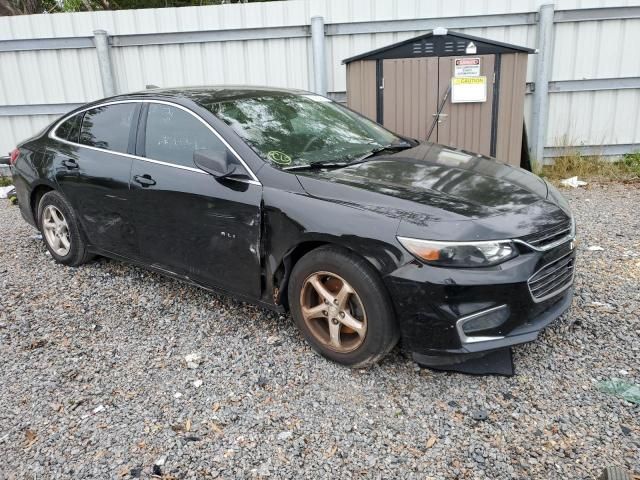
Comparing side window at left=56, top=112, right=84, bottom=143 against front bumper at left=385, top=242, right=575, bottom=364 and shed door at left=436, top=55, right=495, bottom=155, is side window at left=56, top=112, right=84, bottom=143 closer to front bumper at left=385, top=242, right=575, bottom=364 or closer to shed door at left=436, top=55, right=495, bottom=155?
front bumper at left=385, top=242, right=575, bottom=364

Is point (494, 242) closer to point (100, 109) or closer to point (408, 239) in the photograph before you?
point (408, 239)

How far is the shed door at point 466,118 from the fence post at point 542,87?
4.35ft

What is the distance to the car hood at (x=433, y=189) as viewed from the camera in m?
2.70

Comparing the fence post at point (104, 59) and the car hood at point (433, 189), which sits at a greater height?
the fence post at point (104, 59)

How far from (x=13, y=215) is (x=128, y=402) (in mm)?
4965

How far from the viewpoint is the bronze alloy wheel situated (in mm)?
2857

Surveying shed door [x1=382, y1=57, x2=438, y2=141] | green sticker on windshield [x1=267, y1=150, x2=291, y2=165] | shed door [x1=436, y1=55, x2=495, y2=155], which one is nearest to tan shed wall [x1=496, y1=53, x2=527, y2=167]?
shed door [x1=436, y1=55, x2=495, y2=155]

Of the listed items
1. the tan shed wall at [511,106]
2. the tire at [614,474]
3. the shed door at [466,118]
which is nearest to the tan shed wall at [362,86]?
the shed door at [466,118]

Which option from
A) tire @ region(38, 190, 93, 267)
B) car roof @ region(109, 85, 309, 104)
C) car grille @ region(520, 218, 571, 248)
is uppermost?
car roof @ region(109, 85, 309, 104)

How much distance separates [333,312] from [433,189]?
2.86 feet

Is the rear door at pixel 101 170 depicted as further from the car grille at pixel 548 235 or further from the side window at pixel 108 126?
the car grille at pixel 548 235

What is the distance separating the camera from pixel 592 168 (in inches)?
294

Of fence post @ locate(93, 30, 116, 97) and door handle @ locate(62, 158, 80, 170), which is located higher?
fence post @ locate(93, 30, 116, 97)

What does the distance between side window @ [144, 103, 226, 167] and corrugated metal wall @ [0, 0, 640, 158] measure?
4.25 m
